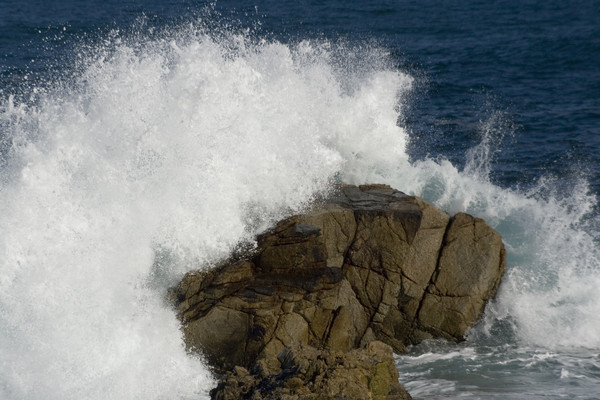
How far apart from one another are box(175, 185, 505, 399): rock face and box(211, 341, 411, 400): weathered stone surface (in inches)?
73.6

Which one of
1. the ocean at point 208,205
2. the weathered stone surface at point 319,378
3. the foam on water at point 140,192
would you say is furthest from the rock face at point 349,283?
the weathered stone surface at point 319,378

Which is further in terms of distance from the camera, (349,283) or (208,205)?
(208,205)

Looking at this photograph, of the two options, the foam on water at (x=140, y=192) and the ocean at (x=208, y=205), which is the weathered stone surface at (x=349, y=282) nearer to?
the ocean at (x=208, y=205)

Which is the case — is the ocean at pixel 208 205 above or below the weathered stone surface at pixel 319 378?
above

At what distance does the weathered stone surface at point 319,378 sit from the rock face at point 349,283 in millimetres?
1870

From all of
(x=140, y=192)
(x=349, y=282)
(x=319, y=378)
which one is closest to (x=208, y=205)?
(x=140, y=192)

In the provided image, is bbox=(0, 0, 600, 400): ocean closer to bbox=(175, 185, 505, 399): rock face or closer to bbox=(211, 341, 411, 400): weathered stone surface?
bbox=(175, 185, 505, 399): rock face

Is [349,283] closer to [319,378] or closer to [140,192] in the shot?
[140,192]

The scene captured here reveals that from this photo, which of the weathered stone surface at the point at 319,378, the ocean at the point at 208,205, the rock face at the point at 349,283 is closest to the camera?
the weathered stone surface at the point at 319,378

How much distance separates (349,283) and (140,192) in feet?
10.5

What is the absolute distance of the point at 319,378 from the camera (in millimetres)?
7793

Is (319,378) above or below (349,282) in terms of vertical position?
below

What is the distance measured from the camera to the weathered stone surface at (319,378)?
25.2ft

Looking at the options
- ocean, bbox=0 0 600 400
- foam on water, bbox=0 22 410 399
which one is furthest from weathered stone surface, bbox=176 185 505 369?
foam on water, bbox=0 22 410 399
